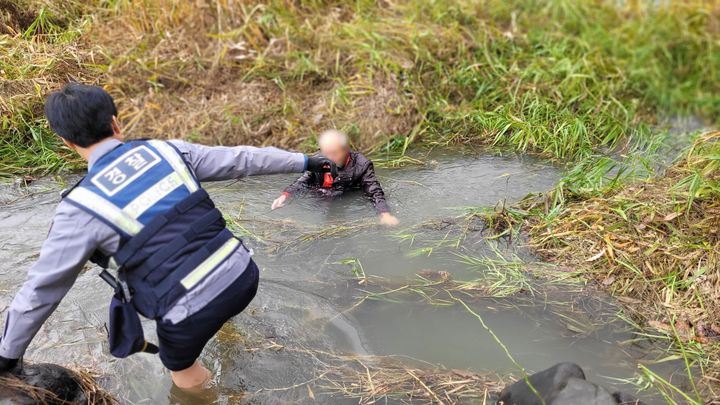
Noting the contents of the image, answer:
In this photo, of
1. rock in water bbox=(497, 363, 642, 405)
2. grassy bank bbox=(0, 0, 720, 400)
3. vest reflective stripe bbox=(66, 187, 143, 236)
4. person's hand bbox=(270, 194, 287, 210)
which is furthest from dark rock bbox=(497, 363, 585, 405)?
person's hand bbox=(270, 194, 287, 210)

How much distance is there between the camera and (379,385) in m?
2.97

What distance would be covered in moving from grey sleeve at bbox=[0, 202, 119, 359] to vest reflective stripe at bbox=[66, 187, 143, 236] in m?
0.03

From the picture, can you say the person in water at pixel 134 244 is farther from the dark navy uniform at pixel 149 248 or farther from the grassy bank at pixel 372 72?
the grassy bank at pixel 372 72

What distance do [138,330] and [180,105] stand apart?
4.17 metres

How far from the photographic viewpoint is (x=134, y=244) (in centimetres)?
220

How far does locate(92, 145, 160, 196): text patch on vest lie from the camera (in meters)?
2.16

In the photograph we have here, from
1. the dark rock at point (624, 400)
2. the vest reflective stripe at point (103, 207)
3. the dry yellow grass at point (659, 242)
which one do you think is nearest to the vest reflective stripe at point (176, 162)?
the vest reflective stripe at point (103, 207)

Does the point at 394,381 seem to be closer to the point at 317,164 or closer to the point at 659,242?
the point at 317,164

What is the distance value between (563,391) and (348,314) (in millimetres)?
1479

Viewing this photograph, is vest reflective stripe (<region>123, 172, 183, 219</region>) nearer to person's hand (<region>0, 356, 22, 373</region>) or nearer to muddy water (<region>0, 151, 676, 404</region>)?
person's hand (<region>0, 356, 22, 373</region>)

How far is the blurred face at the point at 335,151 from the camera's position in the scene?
15.4 feet

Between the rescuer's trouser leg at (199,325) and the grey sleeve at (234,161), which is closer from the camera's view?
the rescuer's trouser leg at (199,325)

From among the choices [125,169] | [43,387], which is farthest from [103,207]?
[43,387]

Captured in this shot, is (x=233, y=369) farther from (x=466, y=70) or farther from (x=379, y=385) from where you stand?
(x=466, y=70)
